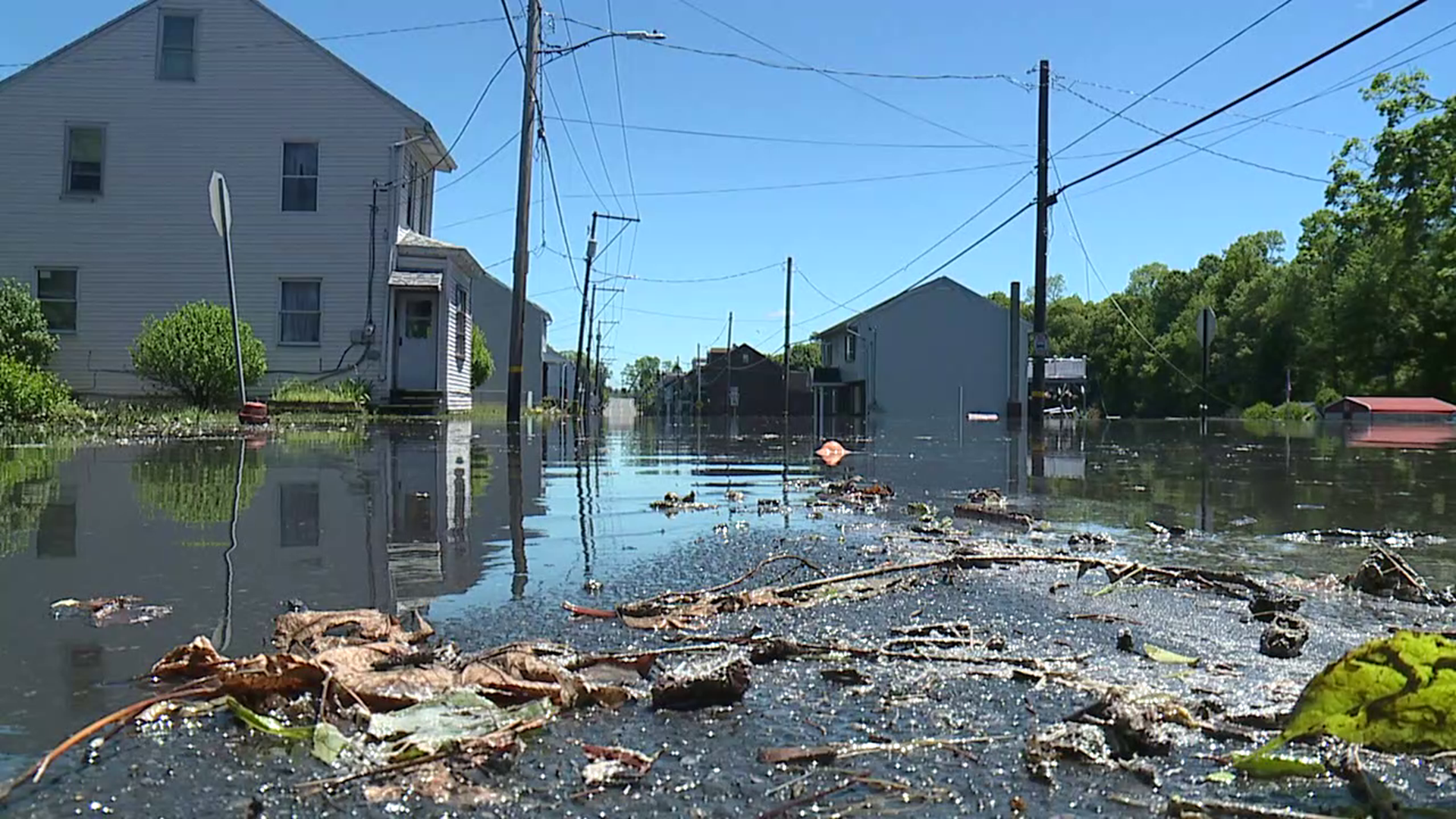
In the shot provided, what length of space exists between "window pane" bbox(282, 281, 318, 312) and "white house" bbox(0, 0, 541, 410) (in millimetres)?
39

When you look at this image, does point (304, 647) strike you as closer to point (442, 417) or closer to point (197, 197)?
point (442, 417)

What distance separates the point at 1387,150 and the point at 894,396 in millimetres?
26046

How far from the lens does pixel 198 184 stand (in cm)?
2614

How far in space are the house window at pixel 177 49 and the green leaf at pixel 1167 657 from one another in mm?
27493

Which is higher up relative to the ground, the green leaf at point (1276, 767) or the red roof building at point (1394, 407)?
the red roof building at point (1394, 407)

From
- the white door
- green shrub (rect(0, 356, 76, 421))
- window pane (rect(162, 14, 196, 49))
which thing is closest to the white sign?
green shrub (rect(0, 356, 76, 421))

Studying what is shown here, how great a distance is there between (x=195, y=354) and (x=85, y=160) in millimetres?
8152

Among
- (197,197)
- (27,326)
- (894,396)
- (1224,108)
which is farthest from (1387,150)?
(27,326)

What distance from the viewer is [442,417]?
2605 centimetres

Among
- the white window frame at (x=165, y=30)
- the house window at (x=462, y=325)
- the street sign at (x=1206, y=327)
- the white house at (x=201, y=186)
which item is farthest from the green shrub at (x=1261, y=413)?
the white window frame at (x=165, y=30)

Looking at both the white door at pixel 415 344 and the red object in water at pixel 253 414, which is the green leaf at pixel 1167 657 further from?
the white door at pixel 415 344

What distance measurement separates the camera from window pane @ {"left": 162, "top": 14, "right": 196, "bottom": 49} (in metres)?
26.1

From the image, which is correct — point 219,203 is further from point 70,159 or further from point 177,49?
point 70,159

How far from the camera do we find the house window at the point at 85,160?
85.5 ft
